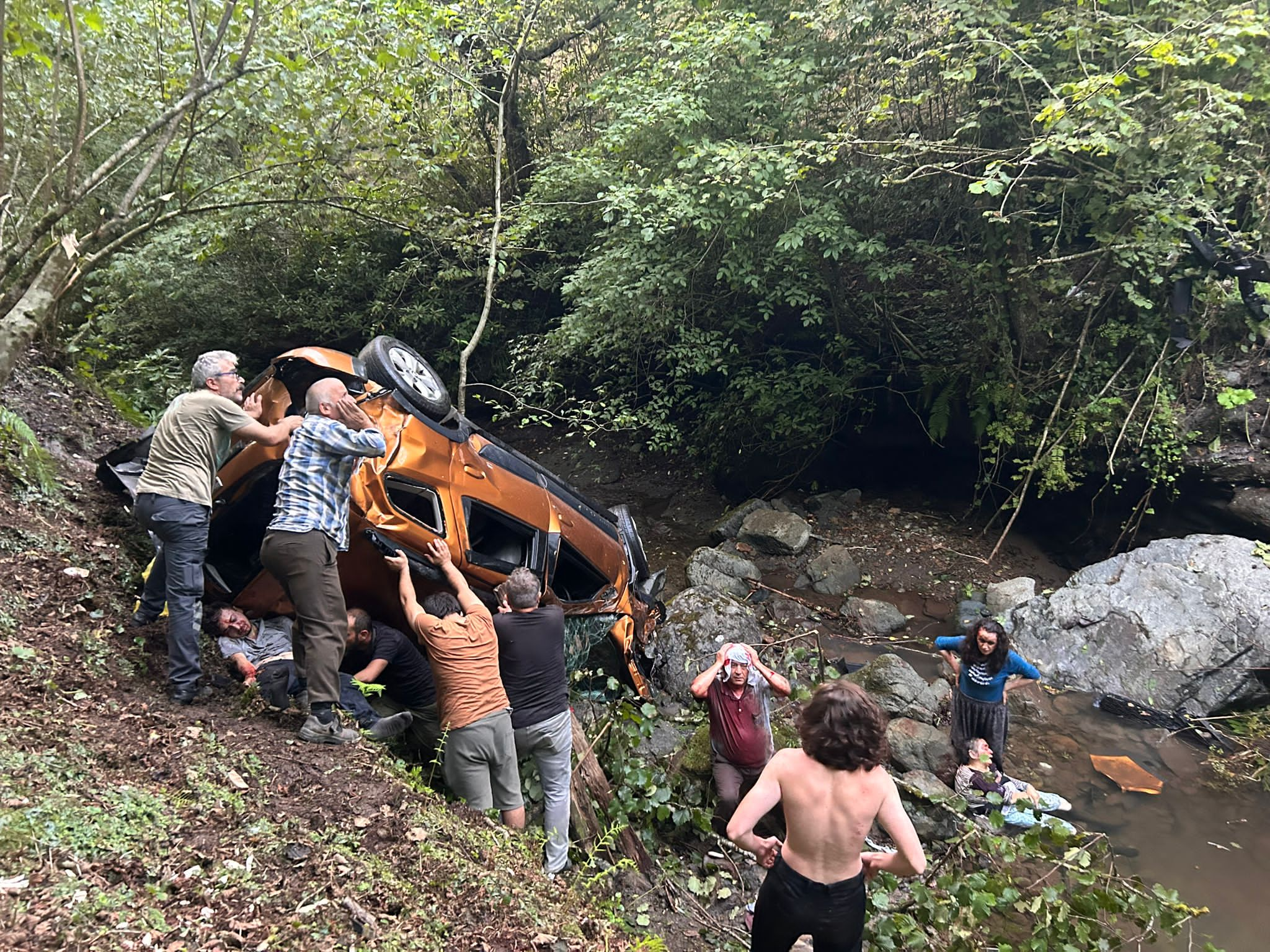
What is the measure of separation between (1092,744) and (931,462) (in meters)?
6.66

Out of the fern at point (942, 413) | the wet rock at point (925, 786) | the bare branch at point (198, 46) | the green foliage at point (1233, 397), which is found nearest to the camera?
the bare branch at point (198, 46)

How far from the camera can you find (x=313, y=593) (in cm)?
336

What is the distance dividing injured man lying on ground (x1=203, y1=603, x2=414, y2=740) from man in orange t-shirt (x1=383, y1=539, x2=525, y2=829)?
1.41ft

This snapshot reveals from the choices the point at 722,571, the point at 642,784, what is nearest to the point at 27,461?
the point at 642,784

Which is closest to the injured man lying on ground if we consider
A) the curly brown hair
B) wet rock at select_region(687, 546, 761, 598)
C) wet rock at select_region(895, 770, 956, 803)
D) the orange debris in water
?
the curly brown hair

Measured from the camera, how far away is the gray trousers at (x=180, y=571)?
3344 millimetres

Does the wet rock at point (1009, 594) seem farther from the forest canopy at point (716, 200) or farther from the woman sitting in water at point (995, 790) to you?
the woman sitting in water at point (995, 790)

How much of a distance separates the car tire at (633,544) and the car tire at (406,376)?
2.23m

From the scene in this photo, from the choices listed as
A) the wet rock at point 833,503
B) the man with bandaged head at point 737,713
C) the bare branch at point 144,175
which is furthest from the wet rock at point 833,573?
the bare branch at point 144,175

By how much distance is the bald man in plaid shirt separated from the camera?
334cm

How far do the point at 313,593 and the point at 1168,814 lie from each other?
6.44 m

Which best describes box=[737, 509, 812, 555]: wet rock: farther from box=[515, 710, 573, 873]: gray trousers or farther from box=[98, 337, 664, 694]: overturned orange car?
box=[515, 710, 573, 873]: gray trousers

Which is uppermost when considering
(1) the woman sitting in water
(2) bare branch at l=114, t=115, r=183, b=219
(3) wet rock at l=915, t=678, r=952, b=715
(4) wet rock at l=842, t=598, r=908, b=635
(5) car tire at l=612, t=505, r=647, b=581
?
(2) bare branch at l=114, t=115, r=183, b=219

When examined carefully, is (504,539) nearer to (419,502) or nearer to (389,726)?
(419,502)
